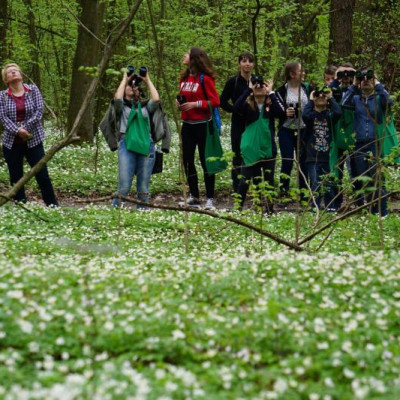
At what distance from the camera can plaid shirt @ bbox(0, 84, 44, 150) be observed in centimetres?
1074

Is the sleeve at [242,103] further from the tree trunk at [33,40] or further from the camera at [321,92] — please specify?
the tree trunk at [33,40]

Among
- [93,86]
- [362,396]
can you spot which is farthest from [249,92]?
[362,396]

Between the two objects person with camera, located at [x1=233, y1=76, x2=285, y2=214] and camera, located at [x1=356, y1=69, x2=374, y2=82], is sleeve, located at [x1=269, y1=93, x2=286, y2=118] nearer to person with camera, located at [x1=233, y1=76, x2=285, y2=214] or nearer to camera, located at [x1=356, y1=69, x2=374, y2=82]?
person with camera, located at [x1=233, y1=76, x2=285, y2=214]

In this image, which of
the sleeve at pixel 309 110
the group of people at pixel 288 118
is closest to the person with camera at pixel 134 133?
the group of people at pixel 288 118

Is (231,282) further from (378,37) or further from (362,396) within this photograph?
(378,37)

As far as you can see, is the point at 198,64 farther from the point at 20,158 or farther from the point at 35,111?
the point at 20,158

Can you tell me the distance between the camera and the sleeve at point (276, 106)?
10898mm


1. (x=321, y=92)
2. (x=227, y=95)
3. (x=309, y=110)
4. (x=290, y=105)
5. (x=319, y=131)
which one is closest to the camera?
(x=321, y=92)

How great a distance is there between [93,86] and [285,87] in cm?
537

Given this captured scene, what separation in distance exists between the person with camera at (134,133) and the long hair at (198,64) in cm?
92

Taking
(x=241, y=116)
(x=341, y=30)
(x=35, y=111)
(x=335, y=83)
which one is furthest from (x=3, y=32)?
(x=335, y=83)

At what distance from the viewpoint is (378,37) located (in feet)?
64.5

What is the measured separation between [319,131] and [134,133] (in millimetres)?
3598

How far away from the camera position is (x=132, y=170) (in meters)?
11.0
